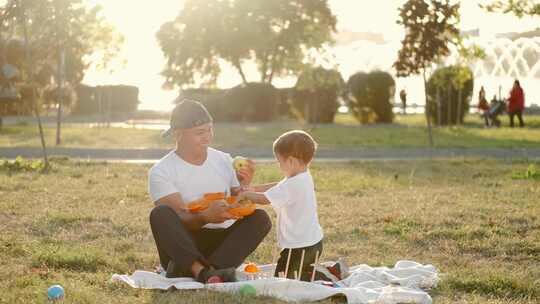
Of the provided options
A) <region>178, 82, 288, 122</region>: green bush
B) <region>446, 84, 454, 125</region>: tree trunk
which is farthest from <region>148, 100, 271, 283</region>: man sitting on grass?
<region>178, 82, 288, 122</region>: green bush

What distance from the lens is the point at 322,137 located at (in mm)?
23844

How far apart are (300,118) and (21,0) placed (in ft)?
66.3

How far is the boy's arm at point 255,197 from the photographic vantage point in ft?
20.9

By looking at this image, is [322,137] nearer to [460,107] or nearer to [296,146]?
[460,107]

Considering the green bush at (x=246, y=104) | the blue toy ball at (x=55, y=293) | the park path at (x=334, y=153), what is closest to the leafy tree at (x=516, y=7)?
the park path at (x=334, y=153)

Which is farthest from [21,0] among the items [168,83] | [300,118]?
[168,83]

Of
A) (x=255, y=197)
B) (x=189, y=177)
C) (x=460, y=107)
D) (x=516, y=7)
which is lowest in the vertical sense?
(x=460, y=107)

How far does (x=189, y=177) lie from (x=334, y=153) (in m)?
12.3

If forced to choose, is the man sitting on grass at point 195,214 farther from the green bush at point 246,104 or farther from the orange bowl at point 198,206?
the green bush at point 246,104

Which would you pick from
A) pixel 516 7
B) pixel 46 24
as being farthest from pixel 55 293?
pixel 46 24

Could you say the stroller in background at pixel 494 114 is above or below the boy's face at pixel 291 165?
below

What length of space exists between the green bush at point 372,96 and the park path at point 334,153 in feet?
39.5

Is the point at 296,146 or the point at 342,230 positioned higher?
the point at 296,146

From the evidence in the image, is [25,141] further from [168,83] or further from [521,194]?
[168,83]
